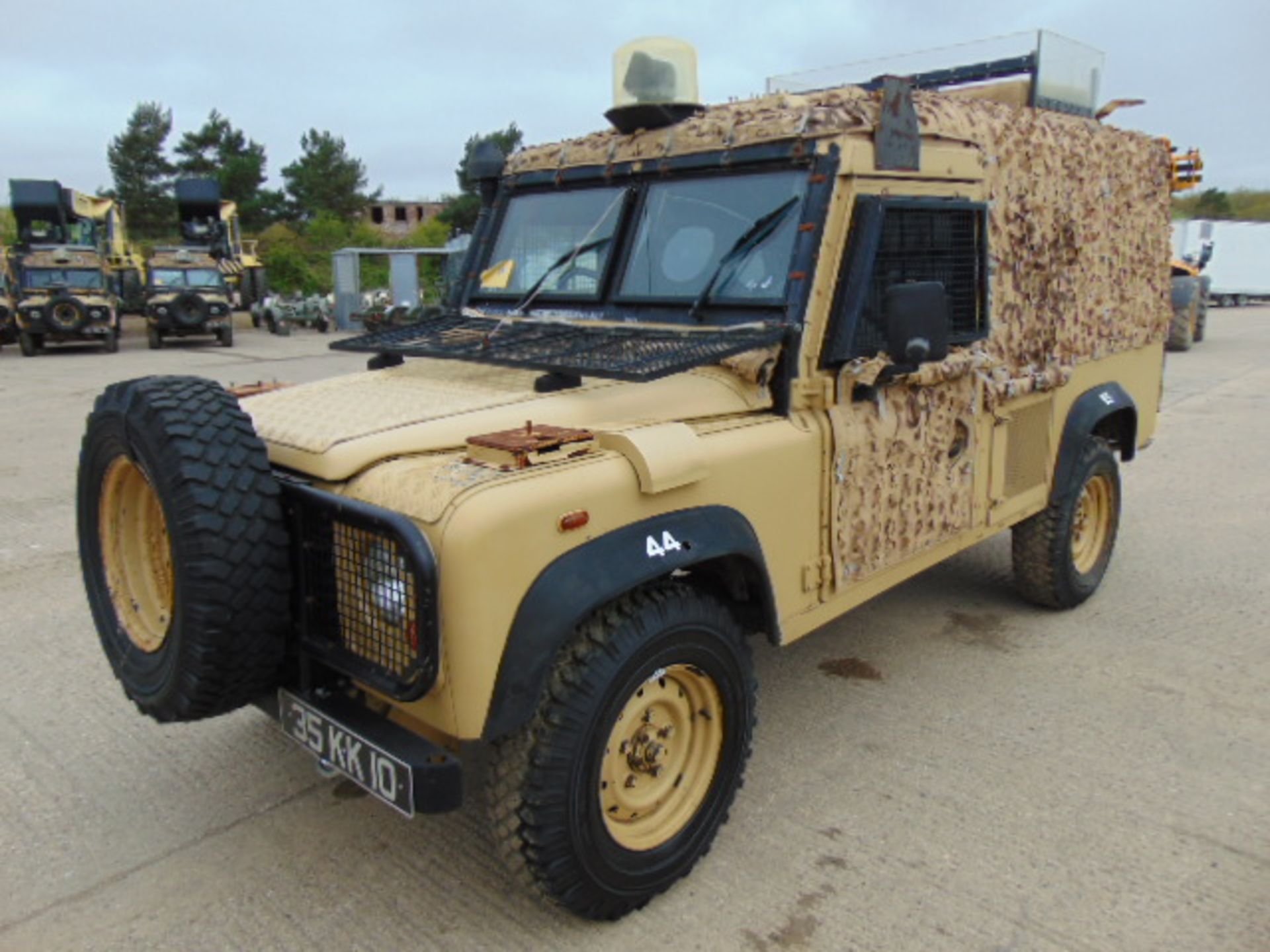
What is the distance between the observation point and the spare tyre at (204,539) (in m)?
2.40

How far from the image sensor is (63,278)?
19.5m

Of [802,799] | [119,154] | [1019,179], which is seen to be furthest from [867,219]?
[119,154]

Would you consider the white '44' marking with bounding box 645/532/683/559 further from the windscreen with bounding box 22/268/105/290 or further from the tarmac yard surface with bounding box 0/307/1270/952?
the windscreen with bounding box 22/268/105/290

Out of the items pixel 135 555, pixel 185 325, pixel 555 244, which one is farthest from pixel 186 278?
pixel 135 555

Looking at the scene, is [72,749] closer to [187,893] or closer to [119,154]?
[187,893]

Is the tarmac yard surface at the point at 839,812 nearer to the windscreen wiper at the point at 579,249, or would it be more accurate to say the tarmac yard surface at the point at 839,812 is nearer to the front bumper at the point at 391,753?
the front bumper at the point at 391,753

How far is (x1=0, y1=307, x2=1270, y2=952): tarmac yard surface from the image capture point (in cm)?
282

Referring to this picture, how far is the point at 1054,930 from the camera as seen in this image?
109 inches

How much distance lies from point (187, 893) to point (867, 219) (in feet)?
10.0

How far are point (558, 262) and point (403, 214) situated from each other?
64293mm

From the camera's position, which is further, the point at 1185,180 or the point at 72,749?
the point at 1185,180

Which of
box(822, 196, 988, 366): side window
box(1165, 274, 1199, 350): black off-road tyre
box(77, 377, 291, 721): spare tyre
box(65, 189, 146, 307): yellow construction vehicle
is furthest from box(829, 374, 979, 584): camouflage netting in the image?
box(65, 189, 146, 307): yellow construction vehicle

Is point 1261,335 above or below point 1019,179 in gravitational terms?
below

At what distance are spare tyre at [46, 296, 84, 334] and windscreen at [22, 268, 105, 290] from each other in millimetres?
787
